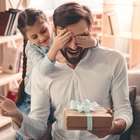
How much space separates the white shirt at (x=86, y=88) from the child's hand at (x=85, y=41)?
45 mm

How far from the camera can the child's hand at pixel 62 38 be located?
149 centimetres

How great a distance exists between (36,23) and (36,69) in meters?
0.46

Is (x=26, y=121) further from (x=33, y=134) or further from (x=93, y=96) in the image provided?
(x=93, y=96)

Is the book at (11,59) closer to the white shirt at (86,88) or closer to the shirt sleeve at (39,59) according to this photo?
the shirt sleeve at (39,59)

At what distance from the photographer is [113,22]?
3.83 meters

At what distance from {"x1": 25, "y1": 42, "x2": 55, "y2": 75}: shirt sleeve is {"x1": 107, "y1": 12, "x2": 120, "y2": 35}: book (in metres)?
1.97

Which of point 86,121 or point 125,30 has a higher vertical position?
point 86,121

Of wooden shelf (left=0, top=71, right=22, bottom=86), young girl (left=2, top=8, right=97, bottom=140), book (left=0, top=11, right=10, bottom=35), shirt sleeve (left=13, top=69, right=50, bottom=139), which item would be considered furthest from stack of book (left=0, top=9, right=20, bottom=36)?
shirt sleeve (left=13, top=69, right=50, bottom=139)

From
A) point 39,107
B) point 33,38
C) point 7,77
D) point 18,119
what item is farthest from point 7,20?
point 18,119

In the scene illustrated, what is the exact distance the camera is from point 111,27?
3867mm

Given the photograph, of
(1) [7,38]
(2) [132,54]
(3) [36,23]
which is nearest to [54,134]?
(3) [36,23]

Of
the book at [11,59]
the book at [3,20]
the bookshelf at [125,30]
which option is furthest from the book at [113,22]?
the book at [3,20]

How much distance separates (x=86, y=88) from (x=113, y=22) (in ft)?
7.92

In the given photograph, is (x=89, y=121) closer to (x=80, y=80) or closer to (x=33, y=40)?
(x=80, y=80)
